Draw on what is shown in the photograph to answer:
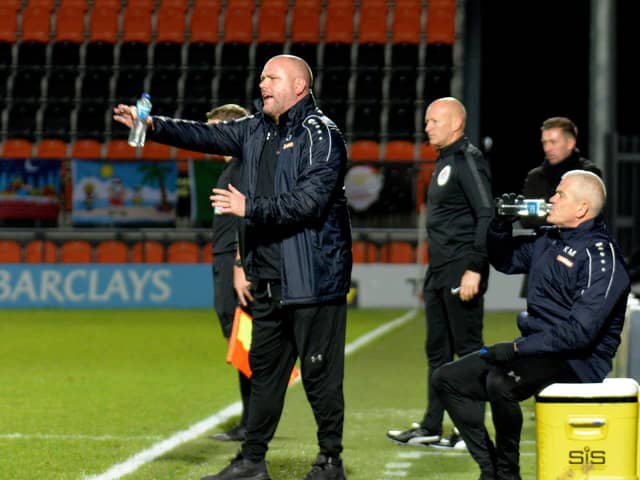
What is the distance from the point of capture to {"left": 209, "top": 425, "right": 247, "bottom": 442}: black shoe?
6988 millimetres

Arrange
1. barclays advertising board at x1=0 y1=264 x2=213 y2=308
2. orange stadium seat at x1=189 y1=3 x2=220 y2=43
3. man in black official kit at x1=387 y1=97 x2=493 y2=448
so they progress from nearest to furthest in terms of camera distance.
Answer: man in black official kit at x1=387 y1=97 x2=493 y2=448 → barclays advertising board at x1=0 y1=264 x2=213 y2=308 → orange stadium seat at x1=189 y1=3 x2=220 y2=43

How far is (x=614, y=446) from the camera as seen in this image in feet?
15.4

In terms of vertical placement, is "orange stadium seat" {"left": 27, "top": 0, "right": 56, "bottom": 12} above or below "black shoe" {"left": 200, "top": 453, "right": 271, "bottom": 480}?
above

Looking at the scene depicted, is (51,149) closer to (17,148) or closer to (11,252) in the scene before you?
(17,148)

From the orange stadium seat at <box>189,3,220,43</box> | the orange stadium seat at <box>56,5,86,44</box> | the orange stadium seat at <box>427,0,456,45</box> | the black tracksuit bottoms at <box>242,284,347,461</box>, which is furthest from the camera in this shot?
the orange stadium seat at <box>56,5,86,44</box>

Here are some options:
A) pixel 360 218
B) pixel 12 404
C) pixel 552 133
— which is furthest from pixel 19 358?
pixel 360 218

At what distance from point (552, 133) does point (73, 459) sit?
3272 millimetres

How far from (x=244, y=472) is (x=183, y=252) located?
13.7m

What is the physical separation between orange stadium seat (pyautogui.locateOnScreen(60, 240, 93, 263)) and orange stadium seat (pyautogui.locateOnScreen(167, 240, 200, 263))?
3.92ft

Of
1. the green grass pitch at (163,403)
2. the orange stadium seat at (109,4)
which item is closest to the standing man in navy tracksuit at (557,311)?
the green grass pitch at (163,403)

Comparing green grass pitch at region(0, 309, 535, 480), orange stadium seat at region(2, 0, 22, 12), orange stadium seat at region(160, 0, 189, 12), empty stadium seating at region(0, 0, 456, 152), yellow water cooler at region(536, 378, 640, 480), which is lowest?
green grass pitch at region(0, 309, 535, 480)

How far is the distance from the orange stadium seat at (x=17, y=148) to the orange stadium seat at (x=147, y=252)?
315 cm

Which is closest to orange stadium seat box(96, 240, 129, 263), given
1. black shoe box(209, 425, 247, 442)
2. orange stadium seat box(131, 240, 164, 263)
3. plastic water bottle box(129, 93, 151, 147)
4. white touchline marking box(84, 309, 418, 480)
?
orange stadium seat box(131, 240, 164, 263)

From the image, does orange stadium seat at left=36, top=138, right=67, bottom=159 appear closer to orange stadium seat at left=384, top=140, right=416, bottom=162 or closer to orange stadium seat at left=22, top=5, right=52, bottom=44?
orange stadium seat at left=22, top=5, right=52, bottom=44
